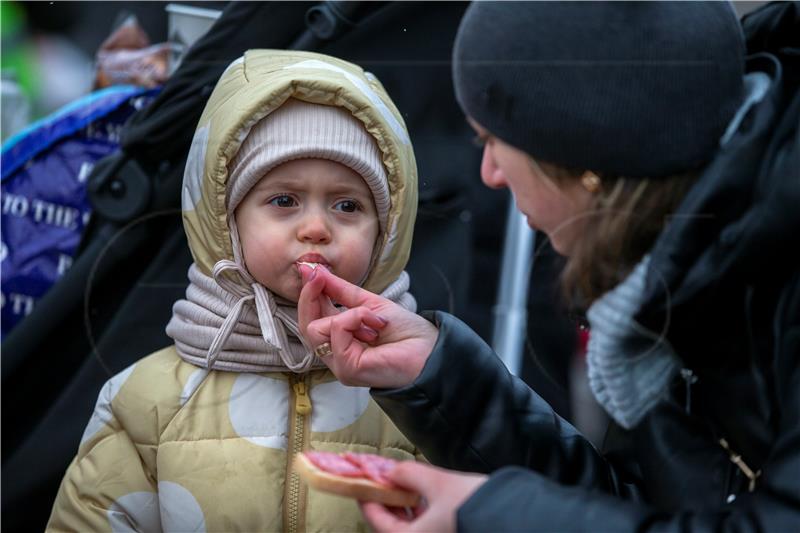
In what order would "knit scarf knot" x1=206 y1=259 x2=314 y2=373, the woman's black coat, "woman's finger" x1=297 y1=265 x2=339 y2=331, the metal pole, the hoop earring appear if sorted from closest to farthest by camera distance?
1. the woman's black coat
2. the hoop earring
3. "woman's finger" x1=297 y1=265 x2=339 y2=331
4. "knit scarf knot" x1=206 y1=259 x2=314 y2=373
5. the metal pole

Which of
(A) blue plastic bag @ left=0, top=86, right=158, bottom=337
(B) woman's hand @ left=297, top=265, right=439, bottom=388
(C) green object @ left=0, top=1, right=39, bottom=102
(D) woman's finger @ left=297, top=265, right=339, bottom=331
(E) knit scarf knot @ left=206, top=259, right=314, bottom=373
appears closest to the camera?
(B) woman's hand @ left=297, top=265, right=439, bottom=388

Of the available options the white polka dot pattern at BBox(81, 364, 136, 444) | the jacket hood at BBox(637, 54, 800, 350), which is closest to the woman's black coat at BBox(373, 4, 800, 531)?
the jacket hood at BBox(637, 54, 800, 350)

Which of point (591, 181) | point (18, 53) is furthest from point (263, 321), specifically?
point (18, 53)

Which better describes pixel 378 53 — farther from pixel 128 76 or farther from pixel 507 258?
pixel 128 76

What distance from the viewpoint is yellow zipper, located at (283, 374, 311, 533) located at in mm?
1429

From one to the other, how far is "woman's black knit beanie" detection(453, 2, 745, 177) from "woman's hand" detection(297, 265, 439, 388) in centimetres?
31

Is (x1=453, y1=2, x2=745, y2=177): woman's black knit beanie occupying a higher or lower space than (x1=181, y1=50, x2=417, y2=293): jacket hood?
higher

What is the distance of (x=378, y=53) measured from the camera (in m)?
1.73

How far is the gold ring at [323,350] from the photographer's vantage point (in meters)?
1.32

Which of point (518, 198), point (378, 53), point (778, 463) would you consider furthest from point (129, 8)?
point (778, 463)

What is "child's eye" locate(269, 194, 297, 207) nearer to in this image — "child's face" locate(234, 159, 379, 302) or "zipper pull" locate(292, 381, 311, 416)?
"child's face" locate(234, 159, 379, 302)

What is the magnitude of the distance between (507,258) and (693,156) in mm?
917

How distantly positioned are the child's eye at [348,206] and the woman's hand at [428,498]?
19.1 inches

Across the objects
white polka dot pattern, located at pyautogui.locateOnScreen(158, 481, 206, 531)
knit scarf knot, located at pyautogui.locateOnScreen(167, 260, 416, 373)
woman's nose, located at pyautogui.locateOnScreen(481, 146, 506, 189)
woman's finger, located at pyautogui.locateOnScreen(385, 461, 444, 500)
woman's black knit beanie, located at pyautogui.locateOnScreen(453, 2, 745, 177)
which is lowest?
white polka dot pattern, located at pyautogui.locateOnScreen(158, 481, 206, 531)
